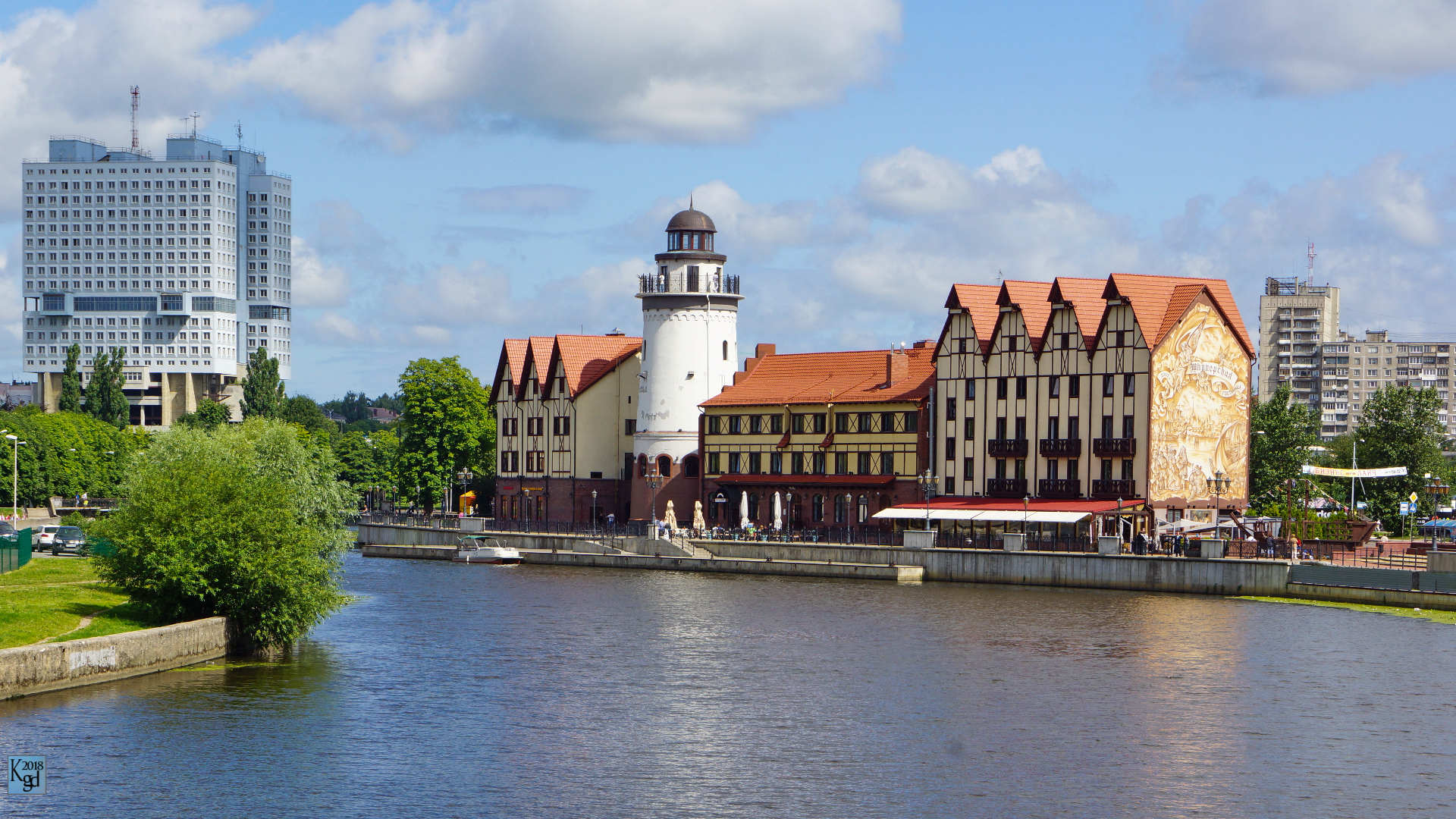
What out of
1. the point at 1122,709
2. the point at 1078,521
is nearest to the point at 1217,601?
the point at 1078,521

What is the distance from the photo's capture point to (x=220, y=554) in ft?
168

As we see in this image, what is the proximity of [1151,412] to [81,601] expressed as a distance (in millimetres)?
54534

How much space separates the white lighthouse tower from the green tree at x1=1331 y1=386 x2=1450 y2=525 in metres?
43.5


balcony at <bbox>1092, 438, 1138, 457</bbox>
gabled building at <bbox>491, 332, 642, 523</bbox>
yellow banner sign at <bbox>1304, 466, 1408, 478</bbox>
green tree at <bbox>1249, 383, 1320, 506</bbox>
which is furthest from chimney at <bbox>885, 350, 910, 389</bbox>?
yellow banner sign at <bbox>1304, 466, 1408, 478</bbox>

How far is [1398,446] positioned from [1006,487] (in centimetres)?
3345

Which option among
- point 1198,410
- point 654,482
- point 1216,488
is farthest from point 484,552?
point 1216,488

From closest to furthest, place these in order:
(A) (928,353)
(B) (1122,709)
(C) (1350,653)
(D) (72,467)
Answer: (B) (1122,709) < (C) (1350,653) < (A) (928,353) < (D) (72,467)

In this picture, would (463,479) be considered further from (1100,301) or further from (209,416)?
(209,416)

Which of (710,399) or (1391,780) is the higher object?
(710,399)

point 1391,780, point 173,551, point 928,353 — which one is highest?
point 928,353

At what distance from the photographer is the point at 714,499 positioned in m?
109

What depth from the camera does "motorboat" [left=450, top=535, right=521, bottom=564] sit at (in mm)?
104062

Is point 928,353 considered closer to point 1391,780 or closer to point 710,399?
point 710,399

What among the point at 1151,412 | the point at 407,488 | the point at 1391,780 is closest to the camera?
the point at 1391,780
